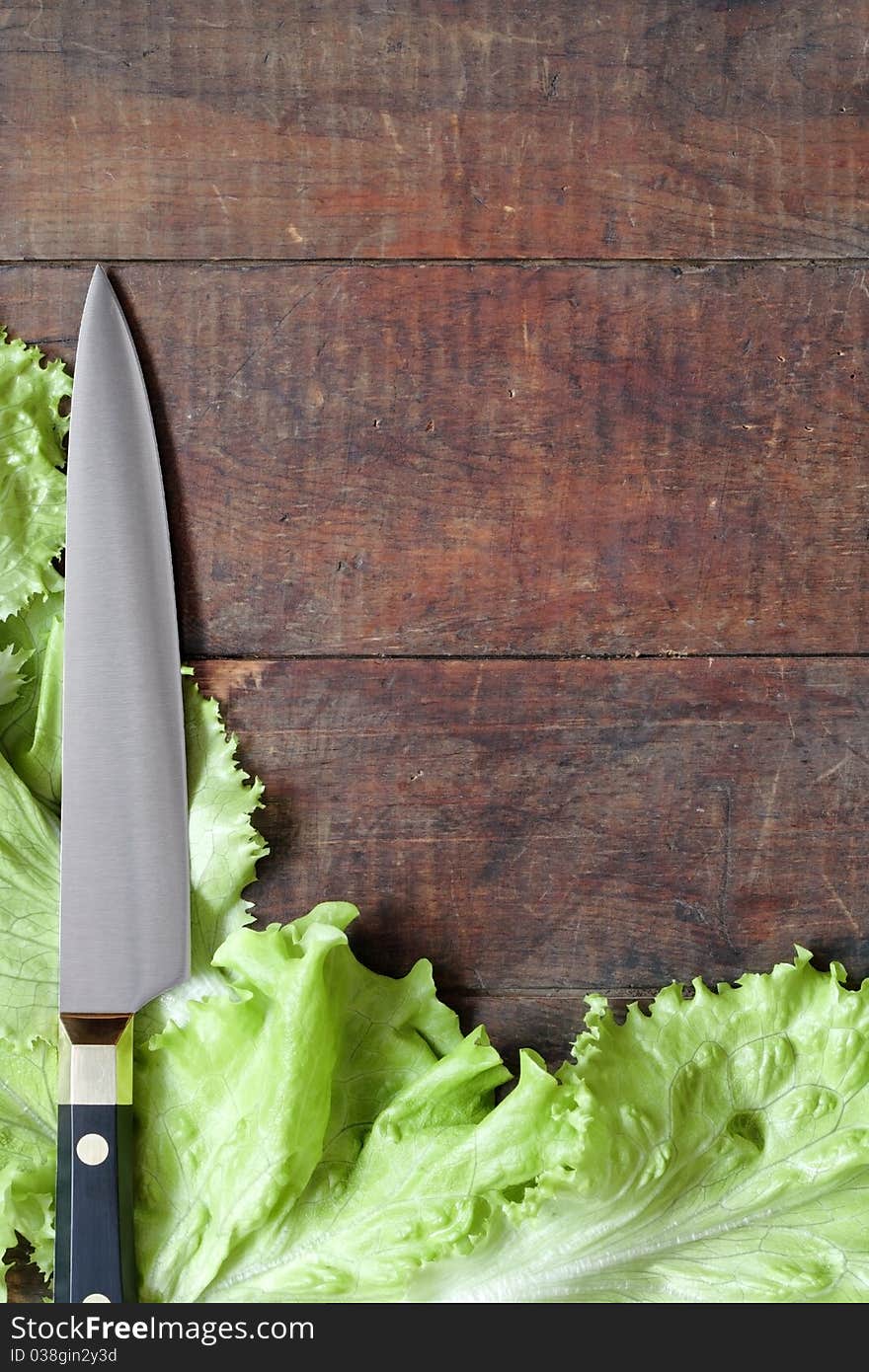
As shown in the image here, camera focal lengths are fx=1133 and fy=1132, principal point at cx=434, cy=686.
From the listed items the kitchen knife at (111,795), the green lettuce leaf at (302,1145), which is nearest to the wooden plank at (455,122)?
the kitchen knife at (111,795)

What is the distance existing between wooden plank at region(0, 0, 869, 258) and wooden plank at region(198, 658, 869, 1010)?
313mm

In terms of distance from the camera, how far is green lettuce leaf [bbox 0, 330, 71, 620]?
792mm

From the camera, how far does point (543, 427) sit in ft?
2.64

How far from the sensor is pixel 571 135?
2.63 feet

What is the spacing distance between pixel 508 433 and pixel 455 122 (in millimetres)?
222

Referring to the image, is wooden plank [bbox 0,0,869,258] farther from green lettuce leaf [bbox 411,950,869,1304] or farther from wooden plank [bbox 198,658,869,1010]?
green lettuce leaf [bbox 411,950,869,1304]

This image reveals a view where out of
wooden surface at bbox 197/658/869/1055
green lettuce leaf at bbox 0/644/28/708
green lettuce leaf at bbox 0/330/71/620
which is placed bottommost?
wooden surface at bbox 197/658/869/1055

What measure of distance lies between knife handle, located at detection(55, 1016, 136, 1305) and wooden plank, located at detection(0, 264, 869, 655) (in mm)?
317

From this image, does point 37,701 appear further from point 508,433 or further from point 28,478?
point 508,433

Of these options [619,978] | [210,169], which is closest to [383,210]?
[210,169]

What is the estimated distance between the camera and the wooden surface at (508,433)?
80 centimetres

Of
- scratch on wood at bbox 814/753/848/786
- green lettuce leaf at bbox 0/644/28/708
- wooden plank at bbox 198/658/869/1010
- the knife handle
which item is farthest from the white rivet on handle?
scratch on wood at bbox 814/753/848/786

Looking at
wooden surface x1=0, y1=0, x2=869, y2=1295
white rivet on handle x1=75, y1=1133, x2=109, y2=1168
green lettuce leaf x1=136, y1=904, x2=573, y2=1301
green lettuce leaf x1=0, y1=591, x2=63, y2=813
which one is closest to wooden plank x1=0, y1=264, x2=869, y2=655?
wooden surface x1=0, y1=0, x2=869, y2=1295

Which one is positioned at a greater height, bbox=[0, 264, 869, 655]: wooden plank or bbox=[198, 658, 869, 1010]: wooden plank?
bbox=[0, 264, 869, 655]: wooden plank
